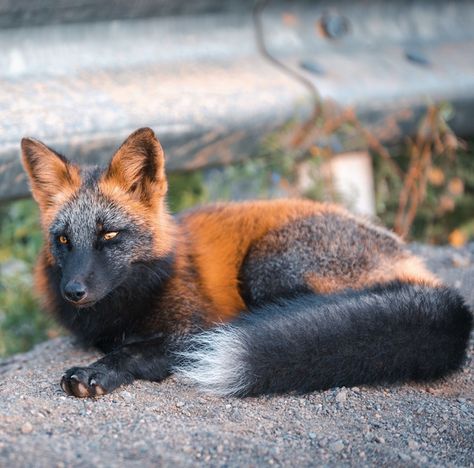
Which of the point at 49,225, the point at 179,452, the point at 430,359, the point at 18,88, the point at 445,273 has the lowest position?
the point at 445,273

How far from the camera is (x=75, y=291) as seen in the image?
3.63m

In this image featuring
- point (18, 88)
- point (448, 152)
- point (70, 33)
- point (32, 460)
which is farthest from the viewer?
point (448, 152)

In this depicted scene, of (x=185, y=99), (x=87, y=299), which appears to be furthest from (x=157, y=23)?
(x=87, y=299)

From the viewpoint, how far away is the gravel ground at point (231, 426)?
2.72 m

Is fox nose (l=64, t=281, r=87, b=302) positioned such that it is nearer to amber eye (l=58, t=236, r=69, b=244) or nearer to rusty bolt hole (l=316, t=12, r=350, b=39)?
amber eye (l=58, t=236, r=69, b=244)

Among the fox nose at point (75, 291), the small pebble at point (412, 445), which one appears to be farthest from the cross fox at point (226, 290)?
the small pebble at point (412, 445)

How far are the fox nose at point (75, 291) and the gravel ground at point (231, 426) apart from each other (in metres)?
0.42

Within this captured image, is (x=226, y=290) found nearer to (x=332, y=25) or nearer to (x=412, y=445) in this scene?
(x=412, y=445)

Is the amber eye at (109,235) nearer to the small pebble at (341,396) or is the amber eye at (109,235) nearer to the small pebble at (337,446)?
the small pebble at (341,396)

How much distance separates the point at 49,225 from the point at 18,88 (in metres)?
1.00

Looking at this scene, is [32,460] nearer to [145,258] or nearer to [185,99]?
[145,258]

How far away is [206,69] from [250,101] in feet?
1.24

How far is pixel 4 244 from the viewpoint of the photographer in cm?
600

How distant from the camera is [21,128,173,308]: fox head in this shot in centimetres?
390
